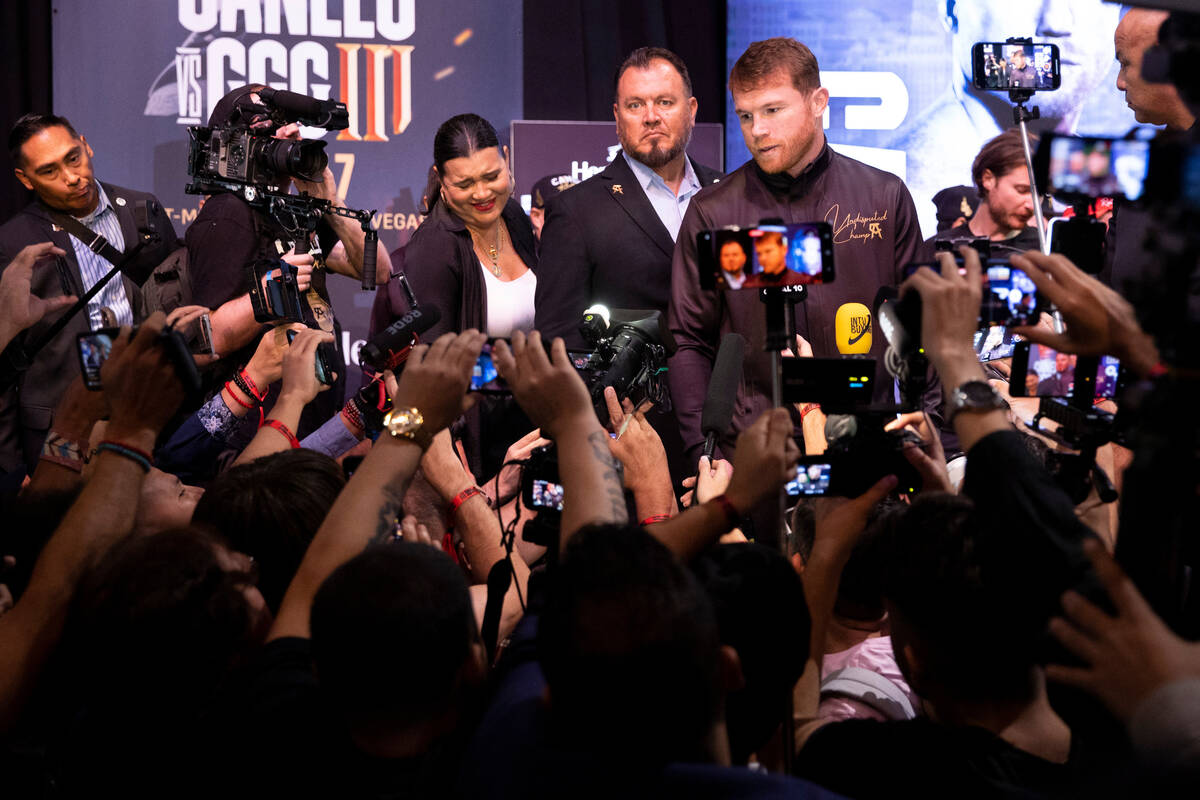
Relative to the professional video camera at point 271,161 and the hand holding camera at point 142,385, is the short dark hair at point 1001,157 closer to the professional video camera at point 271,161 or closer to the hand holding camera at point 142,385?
the professional video camera at point 271,161

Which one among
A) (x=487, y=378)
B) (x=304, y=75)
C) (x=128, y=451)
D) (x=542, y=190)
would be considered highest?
(x=304, y=75)

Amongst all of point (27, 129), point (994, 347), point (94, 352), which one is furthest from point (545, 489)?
point (27, 129)

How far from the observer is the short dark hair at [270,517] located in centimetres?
192

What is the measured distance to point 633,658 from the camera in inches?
48.8

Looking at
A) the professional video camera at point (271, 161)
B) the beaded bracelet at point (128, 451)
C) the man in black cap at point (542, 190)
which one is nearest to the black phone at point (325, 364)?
the professional video camera at point (271, 161)

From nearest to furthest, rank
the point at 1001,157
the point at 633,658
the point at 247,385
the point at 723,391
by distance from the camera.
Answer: the point at 633,658 → the point at 723,391 → the point at 247,385 → the point at 1001,157

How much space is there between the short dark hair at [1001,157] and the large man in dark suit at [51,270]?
3.24m

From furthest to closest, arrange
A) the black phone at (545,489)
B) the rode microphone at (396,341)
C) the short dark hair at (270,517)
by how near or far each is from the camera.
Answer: the rode microphone at (396,341) → the black phone at (545,489) → the short dark hair at (270,517)

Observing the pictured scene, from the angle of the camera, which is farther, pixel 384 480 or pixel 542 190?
pixel 542 190

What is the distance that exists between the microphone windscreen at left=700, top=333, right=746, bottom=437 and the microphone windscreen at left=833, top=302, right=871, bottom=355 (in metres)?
0.84

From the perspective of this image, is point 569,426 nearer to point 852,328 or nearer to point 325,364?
point 325,364

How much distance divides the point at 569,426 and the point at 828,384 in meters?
0.47

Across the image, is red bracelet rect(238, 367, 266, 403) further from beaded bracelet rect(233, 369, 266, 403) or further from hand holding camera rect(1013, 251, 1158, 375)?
hand holding camera rect(1013, 251, 1158, 375)

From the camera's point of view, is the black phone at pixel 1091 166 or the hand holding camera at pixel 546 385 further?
the hand holding camera at pixel 546 385
